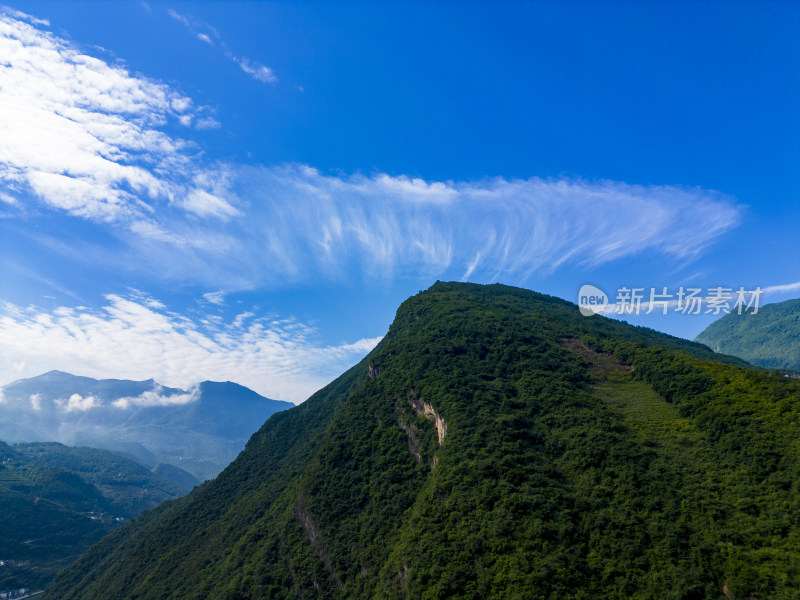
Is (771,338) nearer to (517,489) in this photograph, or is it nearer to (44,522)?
(517,489)

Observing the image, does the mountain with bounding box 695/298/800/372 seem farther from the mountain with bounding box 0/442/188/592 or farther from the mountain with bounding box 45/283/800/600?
the mountain with bounding box 0/442/188/592

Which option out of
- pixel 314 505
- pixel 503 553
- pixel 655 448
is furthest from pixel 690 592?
pixel 314 505

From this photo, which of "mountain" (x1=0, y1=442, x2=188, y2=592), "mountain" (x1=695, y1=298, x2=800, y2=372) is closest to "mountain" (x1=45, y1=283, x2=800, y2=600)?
"mountain" (x1=0, y1=442, x2=188, y2=592)

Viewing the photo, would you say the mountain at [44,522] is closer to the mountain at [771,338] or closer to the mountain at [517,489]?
the mountain at [517,489]

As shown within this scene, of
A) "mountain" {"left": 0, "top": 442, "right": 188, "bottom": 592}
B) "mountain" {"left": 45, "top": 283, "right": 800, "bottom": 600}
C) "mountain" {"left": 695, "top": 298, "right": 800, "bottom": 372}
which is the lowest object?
"mountain" {"left": 0, "top": 442, "right": 188, "bottom": 592}

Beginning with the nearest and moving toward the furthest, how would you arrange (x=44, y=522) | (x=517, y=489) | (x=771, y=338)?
(x=517, y=489), (x=44, y=522), (x=771, y=338)

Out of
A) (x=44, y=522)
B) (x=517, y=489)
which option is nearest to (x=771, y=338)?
(x=517, y=489)

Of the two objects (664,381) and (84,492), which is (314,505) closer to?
(664,381)
